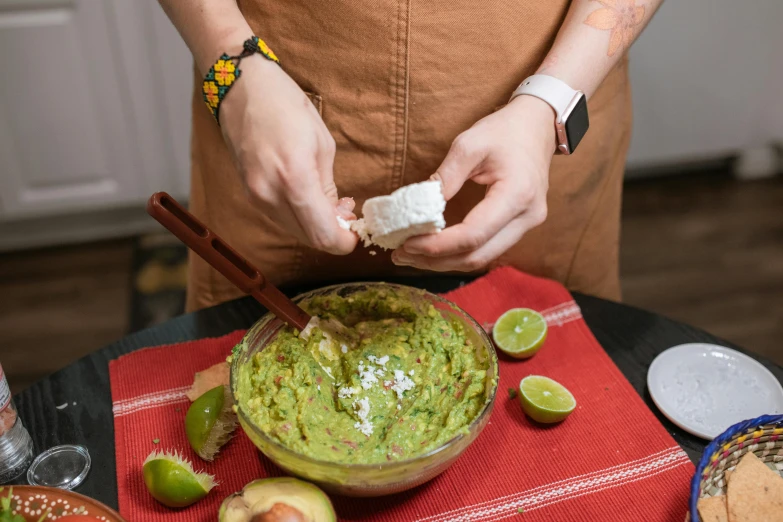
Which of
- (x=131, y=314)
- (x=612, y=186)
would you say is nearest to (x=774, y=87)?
(x=612, y=186)

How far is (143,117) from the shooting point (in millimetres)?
2979

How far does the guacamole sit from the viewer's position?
1.04 meters

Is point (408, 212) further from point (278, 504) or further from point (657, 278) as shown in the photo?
point (657, 278)

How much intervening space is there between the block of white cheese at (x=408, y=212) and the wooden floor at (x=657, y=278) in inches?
84.8

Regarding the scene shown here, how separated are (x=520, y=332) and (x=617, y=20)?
61 centimetres

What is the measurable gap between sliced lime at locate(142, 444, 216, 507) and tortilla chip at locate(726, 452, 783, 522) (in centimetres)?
77

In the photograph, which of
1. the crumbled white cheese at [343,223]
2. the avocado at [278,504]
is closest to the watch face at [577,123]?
the crumbled white cheese at [343,223]

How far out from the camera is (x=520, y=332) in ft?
4.40

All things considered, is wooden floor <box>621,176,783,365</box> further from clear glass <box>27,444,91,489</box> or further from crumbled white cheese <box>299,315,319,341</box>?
clear glass <box>27,444,91,489</box>

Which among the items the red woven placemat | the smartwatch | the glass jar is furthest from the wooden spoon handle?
the smartwatch

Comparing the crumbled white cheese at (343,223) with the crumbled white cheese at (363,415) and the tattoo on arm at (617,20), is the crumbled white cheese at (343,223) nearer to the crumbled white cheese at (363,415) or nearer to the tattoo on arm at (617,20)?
the crumbled white cheese at (363,415)

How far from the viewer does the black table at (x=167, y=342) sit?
117 cm

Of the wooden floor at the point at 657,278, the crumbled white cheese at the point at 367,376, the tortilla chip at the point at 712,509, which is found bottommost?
the wooden floor at the point at 657,278

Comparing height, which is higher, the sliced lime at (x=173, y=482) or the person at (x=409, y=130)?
the person at (x=409, y=130)
